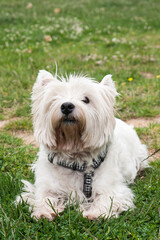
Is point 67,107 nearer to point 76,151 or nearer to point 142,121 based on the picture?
point 76,151

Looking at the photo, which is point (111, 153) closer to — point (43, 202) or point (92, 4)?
point (43, 202)

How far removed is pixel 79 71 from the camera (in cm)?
745

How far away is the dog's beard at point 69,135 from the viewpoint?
300 centimetres

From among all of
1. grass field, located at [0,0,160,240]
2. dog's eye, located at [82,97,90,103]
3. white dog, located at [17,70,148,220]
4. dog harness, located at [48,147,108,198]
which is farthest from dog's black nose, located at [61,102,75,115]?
grass field, located at [0,0,160,240]

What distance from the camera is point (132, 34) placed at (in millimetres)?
11477

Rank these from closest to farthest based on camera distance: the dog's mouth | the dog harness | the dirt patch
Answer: the dog's mouth < the dog harness < the dirt patch

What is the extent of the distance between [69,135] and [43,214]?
72cm

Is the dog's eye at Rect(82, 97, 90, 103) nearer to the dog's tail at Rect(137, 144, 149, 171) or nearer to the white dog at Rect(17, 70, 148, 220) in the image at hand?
the white dog at Rect(17, 70, 148, 220)

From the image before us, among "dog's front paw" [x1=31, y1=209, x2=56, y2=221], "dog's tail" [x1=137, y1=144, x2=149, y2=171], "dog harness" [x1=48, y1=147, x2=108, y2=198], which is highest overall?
"dog harness" [x1=48, y1=147, x2=108, y2=198]

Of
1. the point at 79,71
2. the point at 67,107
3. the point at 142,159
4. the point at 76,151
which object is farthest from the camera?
the point at 79,71

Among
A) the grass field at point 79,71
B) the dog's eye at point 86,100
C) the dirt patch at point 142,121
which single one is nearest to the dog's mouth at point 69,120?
the dog's eye at point 86,100

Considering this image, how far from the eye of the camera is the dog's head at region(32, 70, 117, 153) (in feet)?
9.83

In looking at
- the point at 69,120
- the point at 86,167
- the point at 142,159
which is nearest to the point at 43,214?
the point at 86,167

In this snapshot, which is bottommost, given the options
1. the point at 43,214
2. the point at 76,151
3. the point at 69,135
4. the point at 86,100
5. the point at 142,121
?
the point at 142,121
